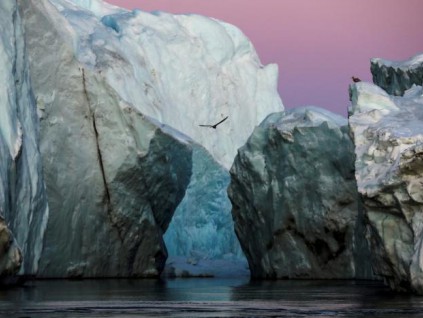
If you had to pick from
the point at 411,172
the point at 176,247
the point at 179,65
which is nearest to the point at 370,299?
the point at 411,172

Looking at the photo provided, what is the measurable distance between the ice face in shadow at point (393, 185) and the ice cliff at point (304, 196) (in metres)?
11.8

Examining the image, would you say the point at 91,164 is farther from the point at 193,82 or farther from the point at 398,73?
the point at 193,82

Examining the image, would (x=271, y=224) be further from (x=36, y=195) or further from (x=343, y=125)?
(x=36, y=195)

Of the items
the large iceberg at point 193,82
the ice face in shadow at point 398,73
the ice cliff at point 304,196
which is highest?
the large iceberg at point 193,82

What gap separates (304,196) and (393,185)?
1575cm

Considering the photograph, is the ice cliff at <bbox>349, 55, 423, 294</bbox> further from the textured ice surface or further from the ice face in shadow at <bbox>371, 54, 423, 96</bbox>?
the textured ice surface

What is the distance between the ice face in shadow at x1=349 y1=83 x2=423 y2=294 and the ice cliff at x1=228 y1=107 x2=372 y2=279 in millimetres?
11754

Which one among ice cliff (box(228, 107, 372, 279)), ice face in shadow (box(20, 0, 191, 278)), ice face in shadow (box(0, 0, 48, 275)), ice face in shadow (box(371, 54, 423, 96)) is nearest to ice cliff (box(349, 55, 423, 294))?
ice face in shadow (box(0, 0, 48, 275))

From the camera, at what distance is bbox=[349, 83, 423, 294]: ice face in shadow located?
16953 mm

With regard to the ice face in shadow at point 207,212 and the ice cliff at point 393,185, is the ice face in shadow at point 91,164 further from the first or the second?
the ice cliff at point 393,185

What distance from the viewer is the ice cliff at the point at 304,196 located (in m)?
32.1

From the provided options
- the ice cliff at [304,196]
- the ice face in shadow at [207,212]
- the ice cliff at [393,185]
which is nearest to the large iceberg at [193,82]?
the ice face in shadow at [207,212]

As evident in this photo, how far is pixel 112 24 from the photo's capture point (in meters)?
48.9

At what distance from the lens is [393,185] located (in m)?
17.2
